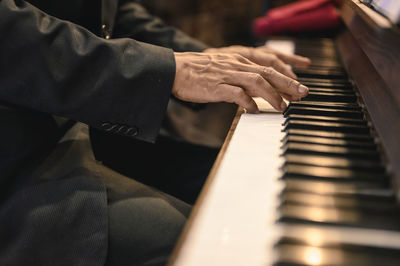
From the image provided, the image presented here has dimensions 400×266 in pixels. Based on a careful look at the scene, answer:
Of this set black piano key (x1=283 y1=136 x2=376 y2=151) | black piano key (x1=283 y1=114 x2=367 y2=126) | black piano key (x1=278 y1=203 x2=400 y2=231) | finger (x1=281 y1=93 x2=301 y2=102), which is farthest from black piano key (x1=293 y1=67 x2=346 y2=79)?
black piano key (x1=278 y1=203 x2=400 y2=231)

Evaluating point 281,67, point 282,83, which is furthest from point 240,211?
point 281,67

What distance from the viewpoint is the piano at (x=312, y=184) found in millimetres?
446

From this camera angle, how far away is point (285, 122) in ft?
2.68

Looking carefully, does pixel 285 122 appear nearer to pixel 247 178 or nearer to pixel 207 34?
pixel 247 178

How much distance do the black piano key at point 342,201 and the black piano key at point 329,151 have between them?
0.12 meters

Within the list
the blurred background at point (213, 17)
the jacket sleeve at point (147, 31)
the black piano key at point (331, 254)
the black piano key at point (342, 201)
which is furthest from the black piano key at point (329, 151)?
the blurred background at point (213, 17)

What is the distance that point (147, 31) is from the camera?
1.40 metres

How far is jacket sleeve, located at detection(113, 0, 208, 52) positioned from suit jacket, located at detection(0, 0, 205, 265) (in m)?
0.54

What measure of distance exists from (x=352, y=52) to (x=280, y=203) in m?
0.84

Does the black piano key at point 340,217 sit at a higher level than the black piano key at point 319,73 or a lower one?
higher

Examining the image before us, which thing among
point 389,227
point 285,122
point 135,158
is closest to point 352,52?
point 285,122

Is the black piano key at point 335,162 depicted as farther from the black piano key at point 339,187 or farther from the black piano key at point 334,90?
the black piano key at point 334,90

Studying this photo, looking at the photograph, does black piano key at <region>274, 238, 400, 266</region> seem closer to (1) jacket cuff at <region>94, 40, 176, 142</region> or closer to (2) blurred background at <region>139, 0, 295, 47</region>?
(1) jacket cuff at <region>94, 40, 176, 142</region>

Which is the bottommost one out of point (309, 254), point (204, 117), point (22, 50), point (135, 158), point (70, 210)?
point (204, 117)
